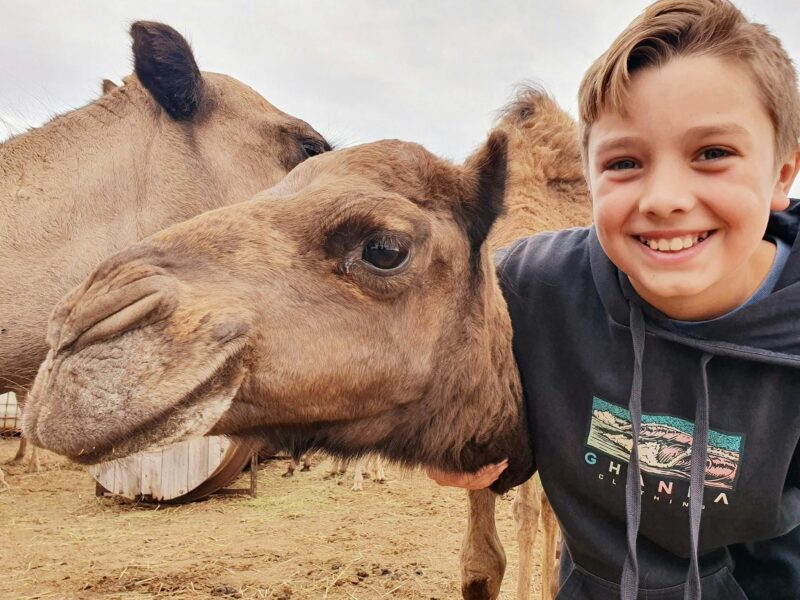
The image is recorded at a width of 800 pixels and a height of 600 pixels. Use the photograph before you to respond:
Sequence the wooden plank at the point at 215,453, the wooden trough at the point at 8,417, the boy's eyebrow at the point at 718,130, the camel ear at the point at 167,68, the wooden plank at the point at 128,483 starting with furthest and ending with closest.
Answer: the wooden trough at the point at 8,417 < the wooden plank at the point at 128,483 < the wooden plank at the point at 215,453 < the camel ear at the point at 167,68 < the boy's eyebrow at the point at 718,130

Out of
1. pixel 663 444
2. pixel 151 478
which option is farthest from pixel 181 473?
pixel 663 444

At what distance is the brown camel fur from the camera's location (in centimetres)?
352

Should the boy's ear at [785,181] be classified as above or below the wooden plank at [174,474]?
above

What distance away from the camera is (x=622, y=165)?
6.26 feet

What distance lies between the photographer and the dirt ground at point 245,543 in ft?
17.0

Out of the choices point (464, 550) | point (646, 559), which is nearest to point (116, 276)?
point (646, 559)

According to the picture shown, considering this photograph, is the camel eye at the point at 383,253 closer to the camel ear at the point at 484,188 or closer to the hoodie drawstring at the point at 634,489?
the camel ear at the point at 484,188

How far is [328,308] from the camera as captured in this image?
188cm

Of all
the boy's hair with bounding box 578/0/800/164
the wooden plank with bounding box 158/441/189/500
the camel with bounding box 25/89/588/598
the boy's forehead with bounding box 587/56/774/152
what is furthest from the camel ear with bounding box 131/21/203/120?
the wooden plank with bounding box 158/441/189/500

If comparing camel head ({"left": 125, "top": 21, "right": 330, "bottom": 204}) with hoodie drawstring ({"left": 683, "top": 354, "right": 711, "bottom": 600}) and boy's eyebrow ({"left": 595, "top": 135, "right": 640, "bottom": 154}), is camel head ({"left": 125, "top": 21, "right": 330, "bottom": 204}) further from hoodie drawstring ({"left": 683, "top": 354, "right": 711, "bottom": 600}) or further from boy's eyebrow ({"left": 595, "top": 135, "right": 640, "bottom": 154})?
hoodie drawstring ({"left": 683, "top": 354, "right": 711, "bottom": 600})

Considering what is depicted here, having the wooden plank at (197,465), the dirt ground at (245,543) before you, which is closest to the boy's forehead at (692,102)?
the dirt ground at (245,543)

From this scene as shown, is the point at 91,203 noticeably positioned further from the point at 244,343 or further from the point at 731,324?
the point at 731,324

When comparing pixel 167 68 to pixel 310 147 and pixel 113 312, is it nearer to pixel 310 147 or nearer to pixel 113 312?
pixel 310 147

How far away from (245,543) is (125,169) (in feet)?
13.8
